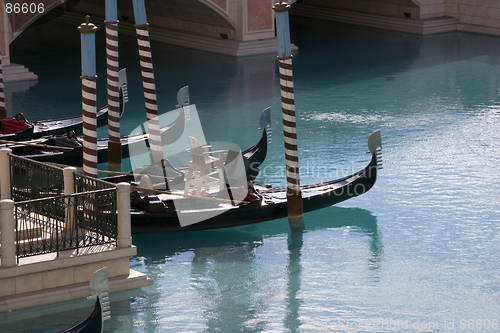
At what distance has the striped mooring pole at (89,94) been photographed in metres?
6.74

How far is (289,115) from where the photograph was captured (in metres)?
7.45

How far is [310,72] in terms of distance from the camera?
15242mm

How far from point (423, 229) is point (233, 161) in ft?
6.26

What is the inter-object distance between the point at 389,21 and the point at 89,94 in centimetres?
1382

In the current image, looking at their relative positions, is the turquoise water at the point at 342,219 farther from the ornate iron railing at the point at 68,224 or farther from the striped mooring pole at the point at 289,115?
the ornate iron railing at the point at 68,224

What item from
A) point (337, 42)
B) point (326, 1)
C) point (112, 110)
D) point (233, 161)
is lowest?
point (233, 161)

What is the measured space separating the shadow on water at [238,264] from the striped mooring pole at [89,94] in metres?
0.87

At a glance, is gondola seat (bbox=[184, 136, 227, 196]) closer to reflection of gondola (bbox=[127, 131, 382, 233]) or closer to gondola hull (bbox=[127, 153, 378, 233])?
reflection of gondola (bbox=[127, 131, 382, 233])

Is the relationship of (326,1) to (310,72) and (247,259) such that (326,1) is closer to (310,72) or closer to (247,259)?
(310,72)

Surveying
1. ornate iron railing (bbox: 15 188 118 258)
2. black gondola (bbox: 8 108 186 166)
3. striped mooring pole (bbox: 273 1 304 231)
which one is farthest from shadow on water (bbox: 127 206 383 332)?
black gondola (bbox: 8 108 186 166)

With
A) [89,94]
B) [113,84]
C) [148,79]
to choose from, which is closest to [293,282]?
[89,94]

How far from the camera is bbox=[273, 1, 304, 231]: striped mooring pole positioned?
7246 mm

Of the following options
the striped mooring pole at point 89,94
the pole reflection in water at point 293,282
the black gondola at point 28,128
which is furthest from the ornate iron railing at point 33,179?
the black gondola at point 28,128

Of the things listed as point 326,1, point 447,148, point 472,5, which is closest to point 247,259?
point 447,148
